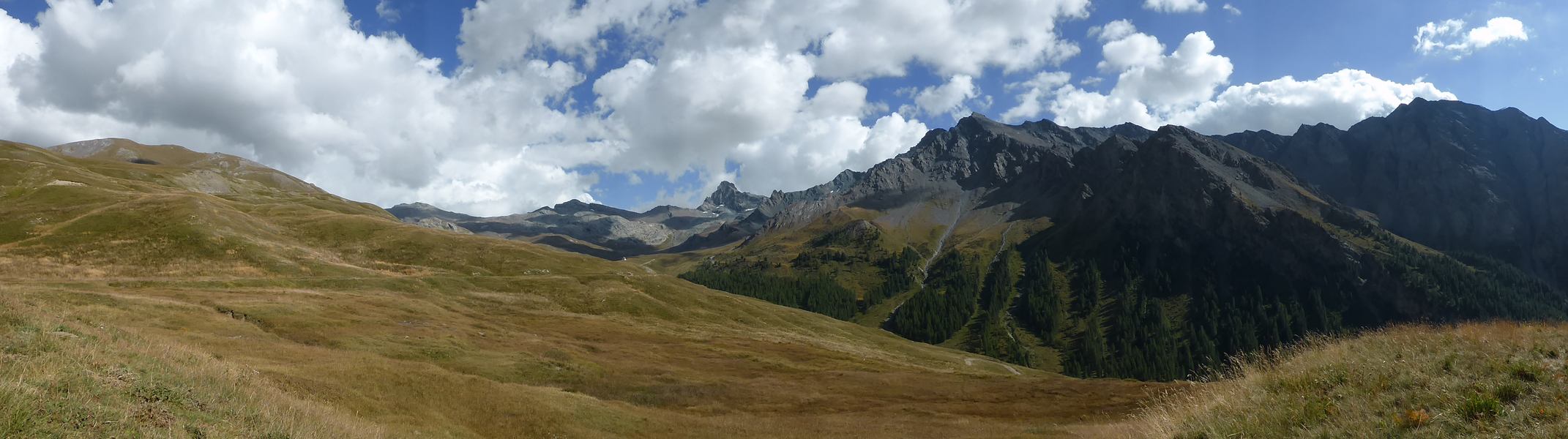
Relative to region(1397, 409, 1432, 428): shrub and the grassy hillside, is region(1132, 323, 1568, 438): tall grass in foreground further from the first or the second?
the grassy hillside

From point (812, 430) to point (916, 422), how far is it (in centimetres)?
805

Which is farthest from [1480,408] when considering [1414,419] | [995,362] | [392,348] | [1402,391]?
[995,362]

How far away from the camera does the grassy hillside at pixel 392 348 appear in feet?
55.8

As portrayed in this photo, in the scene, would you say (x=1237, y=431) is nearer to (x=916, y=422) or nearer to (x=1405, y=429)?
(x=1405, y=429)

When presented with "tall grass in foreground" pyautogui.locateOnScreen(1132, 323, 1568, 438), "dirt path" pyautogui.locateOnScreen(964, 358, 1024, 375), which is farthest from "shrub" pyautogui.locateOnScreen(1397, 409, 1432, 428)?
"dirt path" pyautogui.locateOnScreen(964, 358, 1024, 375)

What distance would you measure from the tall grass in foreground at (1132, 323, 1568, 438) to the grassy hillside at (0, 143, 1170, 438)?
2006 cm

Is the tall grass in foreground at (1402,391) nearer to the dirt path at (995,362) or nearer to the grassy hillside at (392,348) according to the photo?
the grassy hillside at (392,348)

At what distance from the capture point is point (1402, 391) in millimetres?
14977

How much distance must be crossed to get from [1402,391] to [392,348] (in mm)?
54401

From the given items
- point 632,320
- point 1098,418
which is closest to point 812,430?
point 1098,418

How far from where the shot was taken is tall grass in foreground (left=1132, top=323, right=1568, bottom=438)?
517 inches

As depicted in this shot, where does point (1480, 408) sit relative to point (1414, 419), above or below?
above

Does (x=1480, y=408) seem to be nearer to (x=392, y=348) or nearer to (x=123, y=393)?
(x=123, y=393)

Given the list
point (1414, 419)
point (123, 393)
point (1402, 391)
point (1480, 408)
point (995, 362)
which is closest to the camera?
point (1480, 408)
